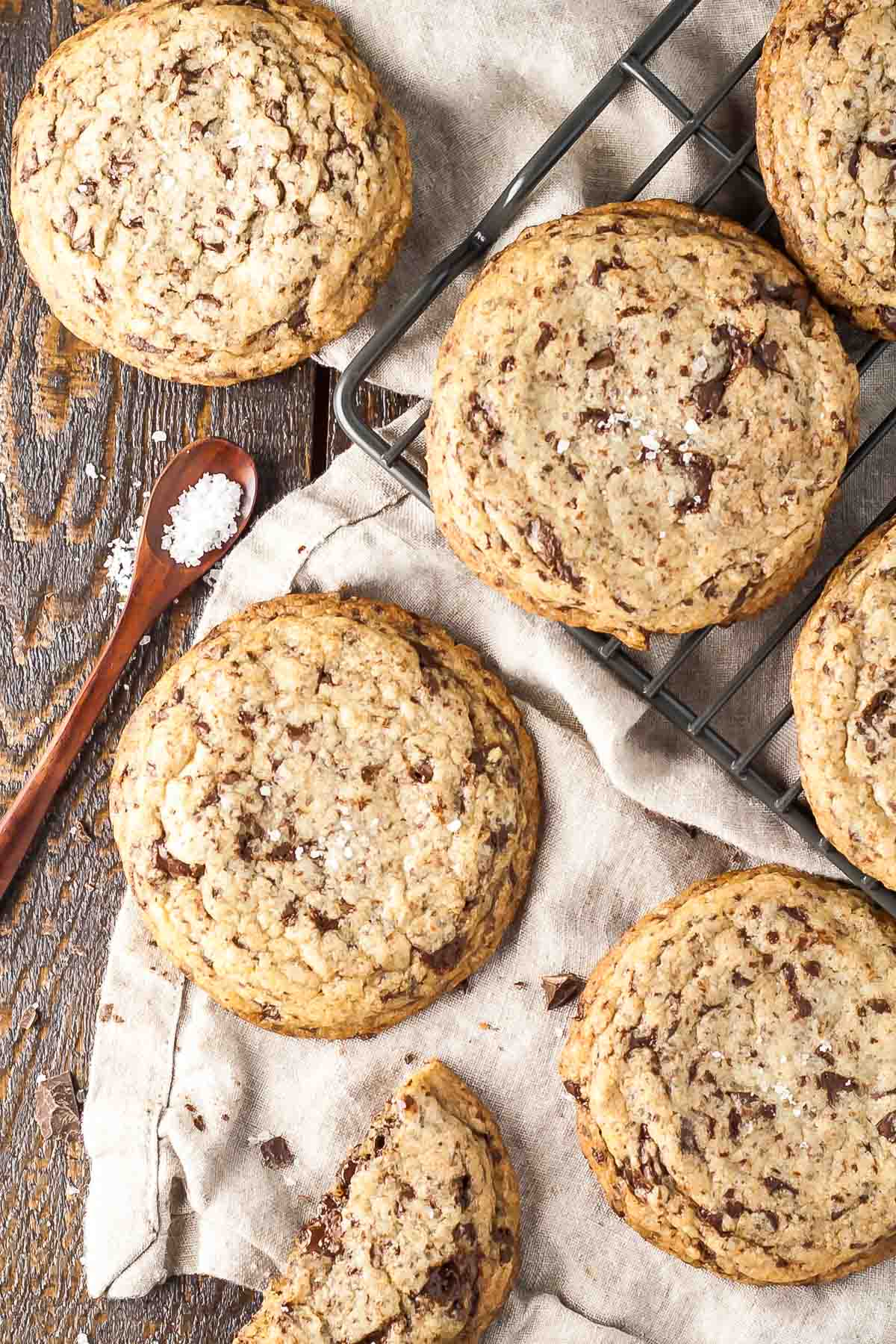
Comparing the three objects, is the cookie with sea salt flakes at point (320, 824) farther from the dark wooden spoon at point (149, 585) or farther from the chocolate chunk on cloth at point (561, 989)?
the dark wooden spoon at point (149, 585)

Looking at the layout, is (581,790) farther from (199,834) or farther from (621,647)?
(199,834)

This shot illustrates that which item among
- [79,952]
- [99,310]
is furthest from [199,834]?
[99,310]

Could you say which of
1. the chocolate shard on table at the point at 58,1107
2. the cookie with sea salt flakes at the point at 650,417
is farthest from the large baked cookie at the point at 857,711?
the chocolate shard on table at the point at 58,1107

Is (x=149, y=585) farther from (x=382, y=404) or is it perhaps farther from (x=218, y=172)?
(x=218, y=172)

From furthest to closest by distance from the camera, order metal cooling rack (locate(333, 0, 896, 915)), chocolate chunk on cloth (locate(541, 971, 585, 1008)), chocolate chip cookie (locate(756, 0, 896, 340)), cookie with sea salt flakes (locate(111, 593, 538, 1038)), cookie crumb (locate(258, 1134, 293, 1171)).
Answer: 1. cookie crumb (locate(258, 1134, 293, 1171))
2. chocolate chunk on cloth (locate(541, 971, 585, 1008))
3. cookie with sea salt flakes (locate(111, 593, 538, 1038))
4. metal cooling rack (locate(333, 0, 896, 915))
5. chocolate chip cookie (locate(756, 0, 896, 340))

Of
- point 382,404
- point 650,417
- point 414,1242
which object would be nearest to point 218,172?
point 382,404

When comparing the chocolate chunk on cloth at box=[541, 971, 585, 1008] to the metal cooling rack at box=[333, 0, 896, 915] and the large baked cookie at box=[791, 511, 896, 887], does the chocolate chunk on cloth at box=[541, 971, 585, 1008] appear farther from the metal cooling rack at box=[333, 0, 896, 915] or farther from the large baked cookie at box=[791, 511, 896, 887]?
the large baked cookie at box=[791, 511, 896, 887]

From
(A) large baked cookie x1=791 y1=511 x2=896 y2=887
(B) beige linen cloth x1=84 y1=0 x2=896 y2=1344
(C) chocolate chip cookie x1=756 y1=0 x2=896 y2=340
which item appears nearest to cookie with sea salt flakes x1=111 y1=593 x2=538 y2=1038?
(B) beige linen cloth x1=84 y1=0 x2=896 y2=1344
